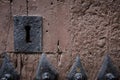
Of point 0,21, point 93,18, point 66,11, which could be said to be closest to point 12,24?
point 0,21

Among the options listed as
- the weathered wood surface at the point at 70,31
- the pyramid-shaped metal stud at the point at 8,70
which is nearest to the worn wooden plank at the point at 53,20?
the weathered wood surface at the point at 70,31

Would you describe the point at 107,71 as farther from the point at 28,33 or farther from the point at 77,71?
the point at 28,33

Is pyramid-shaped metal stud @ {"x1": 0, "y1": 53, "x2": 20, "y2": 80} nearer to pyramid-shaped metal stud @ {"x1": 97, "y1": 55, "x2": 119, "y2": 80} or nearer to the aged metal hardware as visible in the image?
the aged metal hardware

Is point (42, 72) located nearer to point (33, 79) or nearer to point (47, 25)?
point (33, 79)

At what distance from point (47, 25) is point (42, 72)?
200 mm

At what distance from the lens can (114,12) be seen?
1.51 m

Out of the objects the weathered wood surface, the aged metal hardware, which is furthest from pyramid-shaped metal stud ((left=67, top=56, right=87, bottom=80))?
the aged metal hardware

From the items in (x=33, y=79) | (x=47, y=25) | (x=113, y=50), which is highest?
(x=47, y=25)

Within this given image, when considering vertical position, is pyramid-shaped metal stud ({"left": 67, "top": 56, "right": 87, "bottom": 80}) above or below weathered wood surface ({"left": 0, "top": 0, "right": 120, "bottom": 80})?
below

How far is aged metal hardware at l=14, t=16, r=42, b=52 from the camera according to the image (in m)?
1.55

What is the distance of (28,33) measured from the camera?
5.10ft

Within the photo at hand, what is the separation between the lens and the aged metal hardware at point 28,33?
60.9 inches

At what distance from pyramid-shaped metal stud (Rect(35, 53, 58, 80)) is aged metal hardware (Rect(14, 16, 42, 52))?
0.18 ft

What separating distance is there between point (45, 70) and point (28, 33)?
17cm
